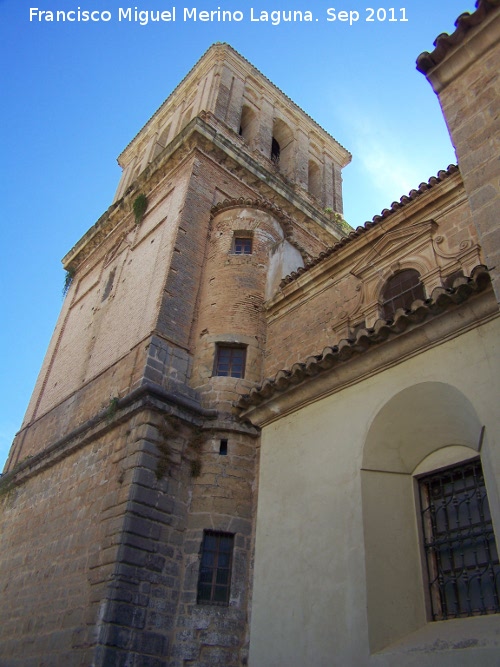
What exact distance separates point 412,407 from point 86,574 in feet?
17.6

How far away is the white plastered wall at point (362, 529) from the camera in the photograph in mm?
5789

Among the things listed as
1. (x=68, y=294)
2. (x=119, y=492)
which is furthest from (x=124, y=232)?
(x=119, y=492)

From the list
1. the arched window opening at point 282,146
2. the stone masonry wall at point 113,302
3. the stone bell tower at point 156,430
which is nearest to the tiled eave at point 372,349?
the stone bell tower at point 156,430

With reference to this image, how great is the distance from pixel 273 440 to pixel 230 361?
2956mm

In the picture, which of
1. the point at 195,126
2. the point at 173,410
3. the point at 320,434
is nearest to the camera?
the point at 320,434

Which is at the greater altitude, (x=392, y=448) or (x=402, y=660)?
(x=392, y=448)

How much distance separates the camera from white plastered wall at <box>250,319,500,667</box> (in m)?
5.79

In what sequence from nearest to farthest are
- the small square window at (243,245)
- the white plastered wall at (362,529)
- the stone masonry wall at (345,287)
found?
the white plastered wall at (362,529) → the stone masonry wall at (345,287) → the small square window at (243,245)

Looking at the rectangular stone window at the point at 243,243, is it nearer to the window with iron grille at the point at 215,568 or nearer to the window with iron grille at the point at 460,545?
the window with iron grille at the point at 215,568

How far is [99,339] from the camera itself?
13.4 m

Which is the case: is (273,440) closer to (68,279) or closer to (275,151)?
(68,279)

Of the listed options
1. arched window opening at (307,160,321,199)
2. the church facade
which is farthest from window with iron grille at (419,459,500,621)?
arched window opening at (307,160,321,199)

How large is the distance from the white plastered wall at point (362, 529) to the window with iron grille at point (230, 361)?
10.3ft

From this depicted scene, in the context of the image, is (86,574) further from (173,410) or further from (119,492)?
(173,410)
